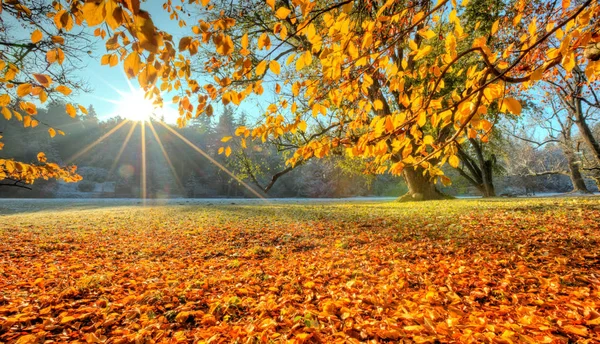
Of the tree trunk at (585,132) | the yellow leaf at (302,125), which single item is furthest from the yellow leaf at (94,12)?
the tree trunk at (585,132)

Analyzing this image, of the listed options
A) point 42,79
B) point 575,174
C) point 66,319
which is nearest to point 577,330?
point 66,319

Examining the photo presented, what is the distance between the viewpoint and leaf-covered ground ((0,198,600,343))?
5.73 feet

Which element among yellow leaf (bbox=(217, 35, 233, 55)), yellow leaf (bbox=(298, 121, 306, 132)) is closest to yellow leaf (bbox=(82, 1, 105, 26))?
yellow leaf (bbox=(217, 35, 233, 55))

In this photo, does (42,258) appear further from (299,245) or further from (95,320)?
(299,245)

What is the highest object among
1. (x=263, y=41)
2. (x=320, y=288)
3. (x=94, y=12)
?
(x=263, y=41)

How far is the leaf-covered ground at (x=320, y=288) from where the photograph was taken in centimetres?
175

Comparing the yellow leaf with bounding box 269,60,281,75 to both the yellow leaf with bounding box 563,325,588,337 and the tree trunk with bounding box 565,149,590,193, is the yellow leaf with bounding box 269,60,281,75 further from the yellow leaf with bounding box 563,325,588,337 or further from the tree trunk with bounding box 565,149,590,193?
the tree trunk with bounding box 565,149,590,193

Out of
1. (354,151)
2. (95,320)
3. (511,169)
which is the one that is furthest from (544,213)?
(511,169)

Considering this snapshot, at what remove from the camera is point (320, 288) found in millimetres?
2525

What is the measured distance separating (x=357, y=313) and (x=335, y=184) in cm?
3666

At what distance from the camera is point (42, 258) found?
3750 millimetres

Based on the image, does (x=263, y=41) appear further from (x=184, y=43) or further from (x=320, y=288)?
(x=320, y=288)

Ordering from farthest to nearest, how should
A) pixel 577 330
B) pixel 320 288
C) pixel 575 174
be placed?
1. pixel 575 174
2. pixel 320 288
3. pixel 577 330

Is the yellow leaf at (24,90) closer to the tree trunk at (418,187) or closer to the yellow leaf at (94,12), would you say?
the yellow leaf at (94,12)
